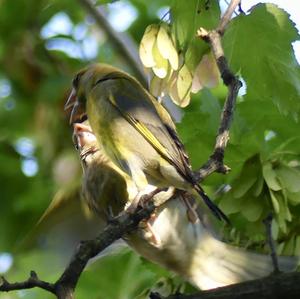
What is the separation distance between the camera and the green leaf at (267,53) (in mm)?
3148

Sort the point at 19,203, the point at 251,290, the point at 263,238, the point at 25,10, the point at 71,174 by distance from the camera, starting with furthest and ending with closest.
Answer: the point at 25,10, the point at 19,203, the point at 71,174, the point at 263,238, the point at 251,290

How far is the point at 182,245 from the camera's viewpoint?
3.78 meters


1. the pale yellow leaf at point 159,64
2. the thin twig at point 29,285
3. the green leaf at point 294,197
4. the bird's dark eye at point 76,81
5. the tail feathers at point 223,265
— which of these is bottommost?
the tail feathers at point 223,265

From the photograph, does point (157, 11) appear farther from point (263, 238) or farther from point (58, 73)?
point (263, 238)

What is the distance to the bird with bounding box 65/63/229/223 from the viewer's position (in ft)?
11.1

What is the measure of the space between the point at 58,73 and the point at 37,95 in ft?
A: 1.00

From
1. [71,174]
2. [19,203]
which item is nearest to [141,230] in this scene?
[71,174]

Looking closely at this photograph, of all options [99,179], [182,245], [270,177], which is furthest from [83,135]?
[270,177]

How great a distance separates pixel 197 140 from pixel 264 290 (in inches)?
31.2

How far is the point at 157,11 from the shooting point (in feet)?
22.8

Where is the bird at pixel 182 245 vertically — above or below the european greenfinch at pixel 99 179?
below

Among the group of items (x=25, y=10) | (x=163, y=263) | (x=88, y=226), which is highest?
(x=25, y=10)

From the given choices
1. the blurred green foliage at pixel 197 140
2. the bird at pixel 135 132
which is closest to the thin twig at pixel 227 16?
the blurred green foliage at pixel 197 140

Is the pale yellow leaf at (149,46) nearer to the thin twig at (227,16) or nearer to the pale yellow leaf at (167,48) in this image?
the pale yellow leaf at (167,48)
